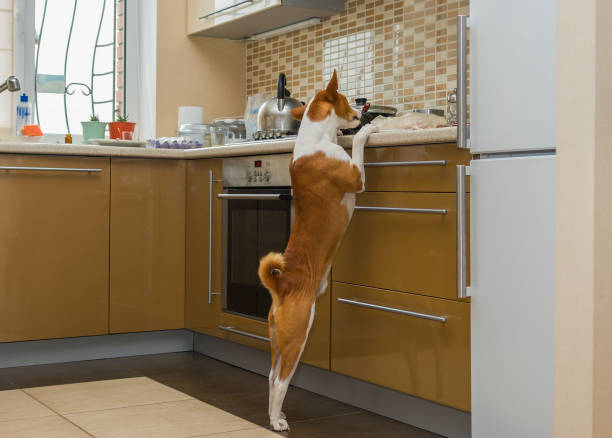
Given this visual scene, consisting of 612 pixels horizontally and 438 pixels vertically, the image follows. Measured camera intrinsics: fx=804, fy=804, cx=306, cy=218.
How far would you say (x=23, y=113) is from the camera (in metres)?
4.05

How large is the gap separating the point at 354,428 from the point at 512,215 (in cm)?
94

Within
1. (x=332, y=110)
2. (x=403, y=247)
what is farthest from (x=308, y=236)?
(x=332, y=110)

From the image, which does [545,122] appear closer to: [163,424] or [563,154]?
[563,154]

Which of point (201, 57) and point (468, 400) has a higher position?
point (201, 57)

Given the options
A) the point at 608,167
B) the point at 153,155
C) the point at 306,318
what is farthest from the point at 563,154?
the point at 153,155

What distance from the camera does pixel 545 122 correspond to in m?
1.89

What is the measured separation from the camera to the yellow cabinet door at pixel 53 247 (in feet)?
10.9

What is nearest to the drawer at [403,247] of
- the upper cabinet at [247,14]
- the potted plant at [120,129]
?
the upper cabinet at [247,14]

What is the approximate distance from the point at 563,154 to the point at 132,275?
2280mm

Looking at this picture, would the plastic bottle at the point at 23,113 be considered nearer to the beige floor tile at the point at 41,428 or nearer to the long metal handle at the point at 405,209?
the beige floor tile at the point at 41,428

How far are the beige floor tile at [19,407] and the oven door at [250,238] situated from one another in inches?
34.7

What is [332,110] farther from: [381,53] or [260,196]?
[381,53]

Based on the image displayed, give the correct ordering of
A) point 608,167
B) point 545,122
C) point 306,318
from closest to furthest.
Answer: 1. point 608,167
2. point 545,122
3. point 306,318

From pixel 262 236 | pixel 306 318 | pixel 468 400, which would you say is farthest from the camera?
pixel 262 236
